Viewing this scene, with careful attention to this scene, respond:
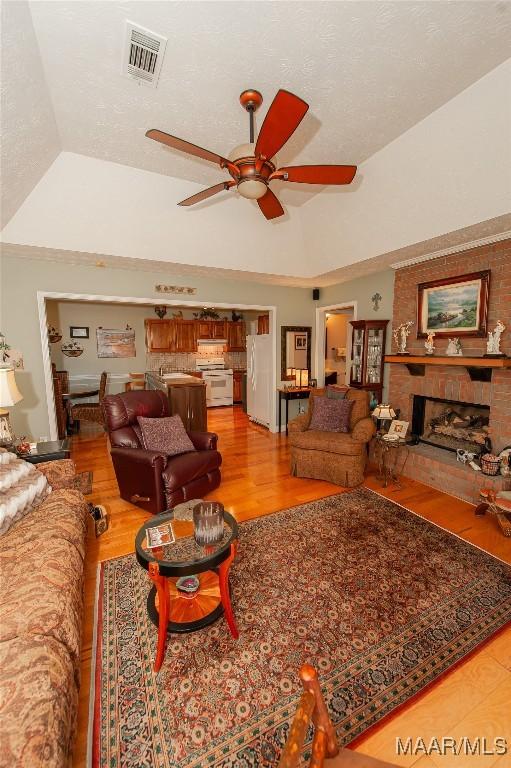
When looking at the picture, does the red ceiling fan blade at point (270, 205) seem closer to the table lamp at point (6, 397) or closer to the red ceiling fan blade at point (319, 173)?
the red ceiling fan blade at point (319, 173)

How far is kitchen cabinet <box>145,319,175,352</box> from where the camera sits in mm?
7250

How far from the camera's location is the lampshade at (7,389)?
273 centimetres

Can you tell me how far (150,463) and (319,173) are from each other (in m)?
2.62

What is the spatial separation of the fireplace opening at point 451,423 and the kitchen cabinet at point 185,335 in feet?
16.7

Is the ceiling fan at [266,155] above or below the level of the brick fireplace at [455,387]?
above

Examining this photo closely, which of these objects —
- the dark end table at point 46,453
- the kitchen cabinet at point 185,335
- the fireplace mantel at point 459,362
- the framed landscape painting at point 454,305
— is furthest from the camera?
the kitchen cabinet at point 185,335

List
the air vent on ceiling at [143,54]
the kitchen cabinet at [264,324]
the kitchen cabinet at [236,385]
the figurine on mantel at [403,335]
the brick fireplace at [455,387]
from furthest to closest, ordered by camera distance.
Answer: the kitchen cabinet at [236,385]
the kitchen cabinet at [264,324]
the figurine on mantel at [403,335]
the brick fireplace at [455,387]
the air vent on ceiling at [143,54]

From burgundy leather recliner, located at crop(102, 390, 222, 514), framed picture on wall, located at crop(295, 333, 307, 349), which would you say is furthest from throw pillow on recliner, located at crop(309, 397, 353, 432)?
framed picture on wall, located at crop(295, 333, 307, 349)

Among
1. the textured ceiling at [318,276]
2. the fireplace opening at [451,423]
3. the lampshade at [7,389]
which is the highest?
the textured ceiling at [318,276]

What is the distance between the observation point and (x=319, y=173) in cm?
202

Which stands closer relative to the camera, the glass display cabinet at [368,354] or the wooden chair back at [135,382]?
the glass display cabinet at [368,354]

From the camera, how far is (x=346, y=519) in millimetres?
2912

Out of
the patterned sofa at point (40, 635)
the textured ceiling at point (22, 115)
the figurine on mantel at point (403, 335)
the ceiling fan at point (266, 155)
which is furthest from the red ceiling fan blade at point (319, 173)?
the patterned sofa at point (40, 635)

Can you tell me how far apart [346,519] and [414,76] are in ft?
11.1
